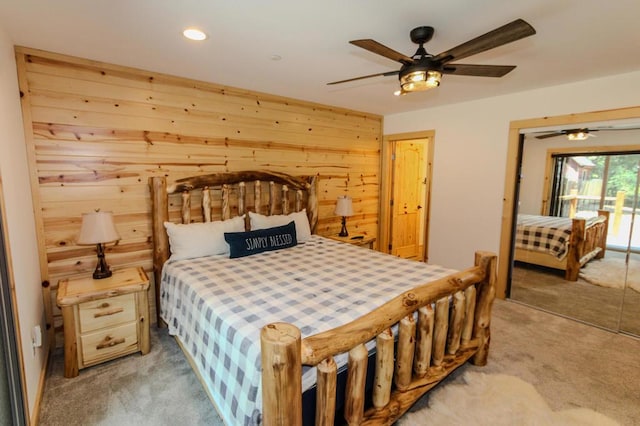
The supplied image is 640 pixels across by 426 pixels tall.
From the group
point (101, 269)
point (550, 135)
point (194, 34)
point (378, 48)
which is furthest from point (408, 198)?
point (101, 269)

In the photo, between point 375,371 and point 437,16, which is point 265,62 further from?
point 375,371

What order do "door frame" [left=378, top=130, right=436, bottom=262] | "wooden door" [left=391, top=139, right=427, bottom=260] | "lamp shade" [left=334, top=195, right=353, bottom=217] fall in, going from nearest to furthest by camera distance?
"lamp shade" [left=334, top=195, right=353, bottom=217] → "door frame" [left=378, top=130, right=436, bottom=262] → "wooden door" [left=391, top=139, right=427, bottom=260]

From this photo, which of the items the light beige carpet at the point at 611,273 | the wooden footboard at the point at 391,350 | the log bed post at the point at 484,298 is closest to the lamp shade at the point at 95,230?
the wooden footboard at the point at 391,350

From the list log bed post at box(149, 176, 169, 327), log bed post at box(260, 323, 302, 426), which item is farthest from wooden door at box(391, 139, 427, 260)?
log bed post at box(260, 323, 302, 426)

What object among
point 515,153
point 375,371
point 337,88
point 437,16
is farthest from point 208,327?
point 515,153

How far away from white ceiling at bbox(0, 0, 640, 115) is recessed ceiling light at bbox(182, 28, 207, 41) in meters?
0.05

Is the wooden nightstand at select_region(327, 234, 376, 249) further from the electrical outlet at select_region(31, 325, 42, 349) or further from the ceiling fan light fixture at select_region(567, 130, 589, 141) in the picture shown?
the electrical outlet at select_region(31, 325, 42, 349)

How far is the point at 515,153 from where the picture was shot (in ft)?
11.5

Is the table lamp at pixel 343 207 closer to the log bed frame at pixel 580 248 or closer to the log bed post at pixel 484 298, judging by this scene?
the log bed post at pixel 484 298

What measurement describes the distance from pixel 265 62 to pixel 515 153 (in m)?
2.91

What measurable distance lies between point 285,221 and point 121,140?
1.71 metres

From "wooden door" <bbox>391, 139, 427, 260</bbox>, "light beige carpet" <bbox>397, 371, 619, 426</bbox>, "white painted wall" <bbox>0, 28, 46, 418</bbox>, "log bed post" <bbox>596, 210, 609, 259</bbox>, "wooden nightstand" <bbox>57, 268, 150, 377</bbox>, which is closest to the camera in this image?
"white painted wall" <bbox>0, 28, 46, 418</bbox>

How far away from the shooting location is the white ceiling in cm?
172

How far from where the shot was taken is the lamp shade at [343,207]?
406 cm
